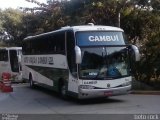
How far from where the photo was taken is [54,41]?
20297 mm

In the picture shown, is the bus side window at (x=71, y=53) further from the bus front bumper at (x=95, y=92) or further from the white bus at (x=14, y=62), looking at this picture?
the white bus at (x=14, y=62)

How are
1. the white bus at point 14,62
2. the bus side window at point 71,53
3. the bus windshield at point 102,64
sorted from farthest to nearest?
the white bus at point 14,62, the bus side window at point 71,53, the bus windshield at point 102,64

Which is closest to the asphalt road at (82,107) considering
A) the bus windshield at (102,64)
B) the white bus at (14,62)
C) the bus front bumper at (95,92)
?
the bus front bumper at (95,92)

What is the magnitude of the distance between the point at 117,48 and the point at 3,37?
40.0m

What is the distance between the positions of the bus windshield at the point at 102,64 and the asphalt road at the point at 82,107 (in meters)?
1.24

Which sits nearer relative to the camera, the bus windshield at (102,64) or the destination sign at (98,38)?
the bus windshield at (102,64)

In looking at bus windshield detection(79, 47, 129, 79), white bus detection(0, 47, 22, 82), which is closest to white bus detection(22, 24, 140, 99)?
bus windshield detection(79, 47, 129, 79)

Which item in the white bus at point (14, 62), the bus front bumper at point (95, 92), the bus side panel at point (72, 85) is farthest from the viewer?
the white bus at point (14, 62)

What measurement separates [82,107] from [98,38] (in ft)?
9.78

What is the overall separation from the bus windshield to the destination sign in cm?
25

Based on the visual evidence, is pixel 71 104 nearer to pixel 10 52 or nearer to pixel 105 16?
pixel 105 16

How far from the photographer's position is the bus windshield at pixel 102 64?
16859mm

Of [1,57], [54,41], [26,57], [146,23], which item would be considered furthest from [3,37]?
[54,41]

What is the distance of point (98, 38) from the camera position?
57.0 ft
